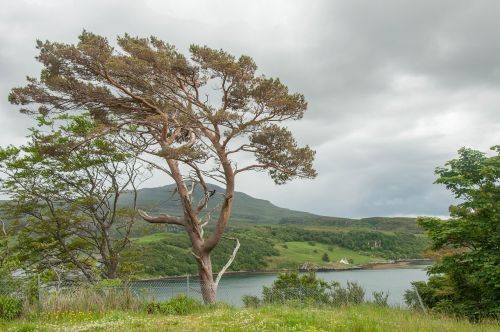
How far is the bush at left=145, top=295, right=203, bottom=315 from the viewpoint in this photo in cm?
1333

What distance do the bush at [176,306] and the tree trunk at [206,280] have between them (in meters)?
3.71

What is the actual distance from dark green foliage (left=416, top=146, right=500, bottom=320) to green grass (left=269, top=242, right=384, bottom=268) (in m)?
84.7

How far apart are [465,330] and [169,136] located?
14.5 meters

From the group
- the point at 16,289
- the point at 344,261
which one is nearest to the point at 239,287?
the point at 16,289

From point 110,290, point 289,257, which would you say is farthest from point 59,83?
point 289,257

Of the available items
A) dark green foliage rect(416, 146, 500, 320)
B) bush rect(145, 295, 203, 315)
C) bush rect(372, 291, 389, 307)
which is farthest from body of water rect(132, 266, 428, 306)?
dark green foliage rect(416, 146, 500, 320)

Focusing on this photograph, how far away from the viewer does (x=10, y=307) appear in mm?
12914

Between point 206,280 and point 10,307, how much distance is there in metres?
7.17

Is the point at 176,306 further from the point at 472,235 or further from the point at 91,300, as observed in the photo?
the point at 472,235

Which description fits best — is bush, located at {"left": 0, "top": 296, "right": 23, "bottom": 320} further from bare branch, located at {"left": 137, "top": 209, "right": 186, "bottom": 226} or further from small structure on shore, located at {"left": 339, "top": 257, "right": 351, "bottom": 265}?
small structure on shore, located at {"left": 339, "top": 257, "right": 351, "bottom": 265}

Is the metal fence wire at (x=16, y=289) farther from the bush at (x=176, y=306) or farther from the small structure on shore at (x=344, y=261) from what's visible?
the small structure on shore at (x=344, y=261)

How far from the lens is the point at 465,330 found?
29.0 ft

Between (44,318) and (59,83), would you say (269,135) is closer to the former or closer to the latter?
(59,83)

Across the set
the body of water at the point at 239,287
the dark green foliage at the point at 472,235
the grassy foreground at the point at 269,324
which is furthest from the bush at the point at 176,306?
the dark green foliage at the point at 472,235
